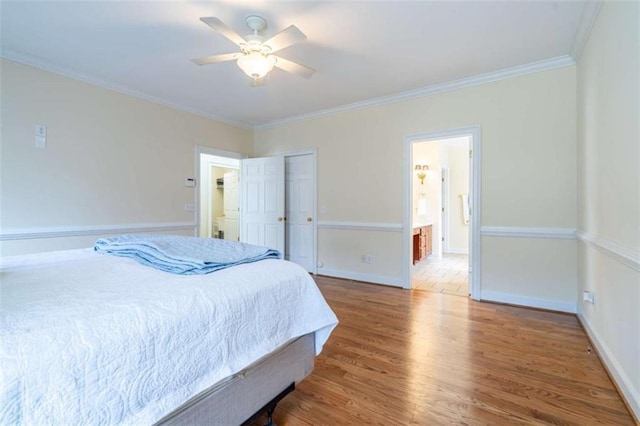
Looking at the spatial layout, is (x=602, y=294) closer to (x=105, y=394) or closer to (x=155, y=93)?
(x=105, y=394)

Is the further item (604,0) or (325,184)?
(325,184)

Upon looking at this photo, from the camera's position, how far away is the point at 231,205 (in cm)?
653

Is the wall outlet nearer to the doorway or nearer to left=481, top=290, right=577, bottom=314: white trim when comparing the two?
left=481, top=290, right=577, bottom=314: white trim

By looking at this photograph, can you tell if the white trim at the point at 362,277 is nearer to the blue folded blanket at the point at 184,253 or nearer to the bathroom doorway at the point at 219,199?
the blue folded blanket at the point at 184,253

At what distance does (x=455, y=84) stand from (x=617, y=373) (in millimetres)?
2892

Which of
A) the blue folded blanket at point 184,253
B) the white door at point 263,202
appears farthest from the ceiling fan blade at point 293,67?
the white door at point 263,202

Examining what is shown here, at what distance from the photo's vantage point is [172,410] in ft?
2.84

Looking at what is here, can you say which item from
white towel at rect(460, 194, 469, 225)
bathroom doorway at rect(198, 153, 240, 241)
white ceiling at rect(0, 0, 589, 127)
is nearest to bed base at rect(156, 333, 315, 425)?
white ceiling at rect(0, 0, 589, 127)

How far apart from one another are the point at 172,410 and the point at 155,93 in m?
3.74

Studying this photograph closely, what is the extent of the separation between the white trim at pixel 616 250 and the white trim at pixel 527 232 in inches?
19.2

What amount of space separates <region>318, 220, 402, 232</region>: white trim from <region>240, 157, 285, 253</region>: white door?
714 mm

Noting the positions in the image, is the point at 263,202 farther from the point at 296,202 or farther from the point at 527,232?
the point at 527,232

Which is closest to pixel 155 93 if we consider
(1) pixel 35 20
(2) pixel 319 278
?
(1) pixel 35 20

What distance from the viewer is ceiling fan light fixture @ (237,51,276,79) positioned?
2137 millimetres
